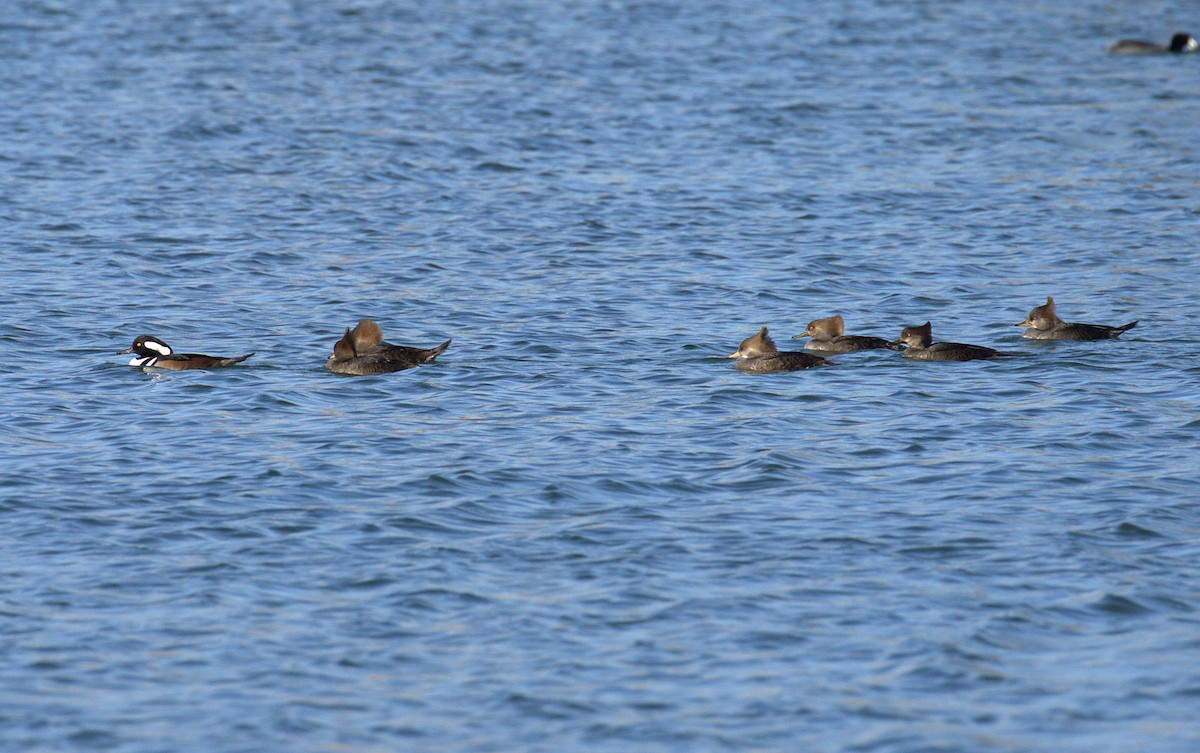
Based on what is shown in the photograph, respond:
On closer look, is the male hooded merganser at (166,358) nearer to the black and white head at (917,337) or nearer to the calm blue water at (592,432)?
the calm blue water at (592,432)

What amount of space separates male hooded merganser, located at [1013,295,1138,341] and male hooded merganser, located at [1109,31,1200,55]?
24.0 m

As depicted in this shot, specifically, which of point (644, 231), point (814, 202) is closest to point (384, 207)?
point (644, 231)

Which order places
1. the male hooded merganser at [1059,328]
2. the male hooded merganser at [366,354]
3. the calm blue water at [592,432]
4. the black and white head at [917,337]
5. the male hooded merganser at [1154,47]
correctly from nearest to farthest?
the calm blue water at [592,432] → the male hooded merganser at [366,354] → the black and white head at [917,337] → the male hooded merganser at [1059,328] → the male hooded merganser at [1154,47]

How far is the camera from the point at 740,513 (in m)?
12.5

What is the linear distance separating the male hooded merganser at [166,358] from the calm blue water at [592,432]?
7.1 inches

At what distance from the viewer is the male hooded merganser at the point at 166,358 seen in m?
16.5

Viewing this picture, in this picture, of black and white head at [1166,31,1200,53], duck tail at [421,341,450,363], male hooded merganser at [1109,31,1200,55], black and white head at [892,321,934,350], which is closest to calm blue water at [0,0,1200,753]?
duck tail at [421,341,450,363]

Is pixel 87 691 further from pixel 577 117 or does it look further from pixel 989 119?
pixel 989 119

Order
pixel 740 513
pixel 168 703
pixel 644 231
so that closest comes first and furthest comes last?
pixel 168 703, pixel 740 513, pixel 644 231

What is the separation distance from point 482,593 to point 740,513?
2.47m

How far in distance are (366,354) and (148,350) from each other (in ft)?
7.33

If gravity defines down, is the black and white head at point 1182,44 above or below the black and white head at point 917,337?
above

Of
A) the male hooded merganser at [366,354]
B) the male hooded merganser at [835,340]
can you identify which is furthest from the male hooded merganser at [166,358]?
the male hooded merganser at [835,340]

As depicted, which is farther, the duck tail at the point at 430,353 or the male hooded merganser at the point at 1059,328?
the male hooded merganser at the point at 1059,328
